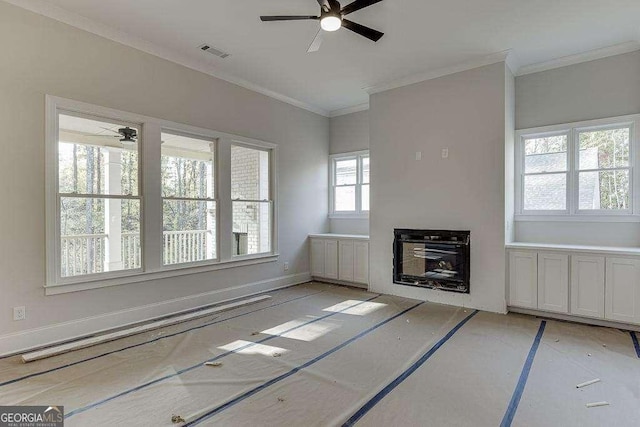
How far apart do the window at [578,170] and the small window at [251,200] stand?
3.87 metres

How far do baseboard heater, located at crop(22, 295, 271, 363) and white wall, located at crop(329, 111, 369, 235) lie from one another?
8.34 feet

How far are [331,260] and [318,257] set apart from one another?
0.98 ft

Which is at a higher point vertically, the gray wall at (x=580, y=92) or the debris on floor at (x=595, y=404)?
the gray wall at (x=580, y=92)

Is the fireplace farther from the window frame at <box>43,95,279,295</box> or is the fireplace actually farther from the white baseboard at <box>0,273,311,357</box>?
the white baseboard at <box>0,273,311,357</box>

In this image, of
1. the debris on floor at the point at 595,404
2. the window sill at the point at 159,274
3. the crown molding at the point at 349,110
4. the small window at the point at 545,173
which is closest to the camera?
the debris on floor at the point at 595,404

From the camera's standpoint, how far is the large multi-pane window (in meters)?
3.50

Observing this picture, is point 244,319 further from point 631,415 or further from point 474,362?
point 631,415

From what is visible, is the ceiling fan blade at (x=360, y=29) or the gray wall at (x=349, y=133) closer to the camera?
the ceiling fan blade at (x=360, y=29)

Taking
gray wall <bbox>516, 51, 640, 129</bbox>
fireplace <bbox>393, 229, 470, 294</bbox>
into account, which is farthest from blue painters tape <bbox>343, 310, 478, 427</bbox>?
gray wall <bbox>516, 51, 640, 129</bbox>

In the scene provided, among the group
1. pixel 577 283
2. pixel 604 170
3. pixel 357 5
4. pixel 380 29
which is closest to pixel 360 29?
pixel 357 5

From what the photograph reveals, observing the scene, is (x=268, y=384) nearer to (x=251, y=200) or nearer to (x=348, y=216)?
(x=251, y=200)

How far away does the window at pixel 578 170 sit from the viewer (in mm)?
4184

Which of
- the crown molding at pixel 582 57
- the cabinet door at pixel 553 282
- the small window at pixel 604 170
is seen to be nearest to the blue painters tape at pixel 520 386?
the cabinet door at pixel 553 282

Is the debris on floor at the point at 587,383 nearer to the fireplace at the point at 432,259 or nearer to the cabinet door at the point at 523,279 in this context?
the cabinet door at the point at 523,279
